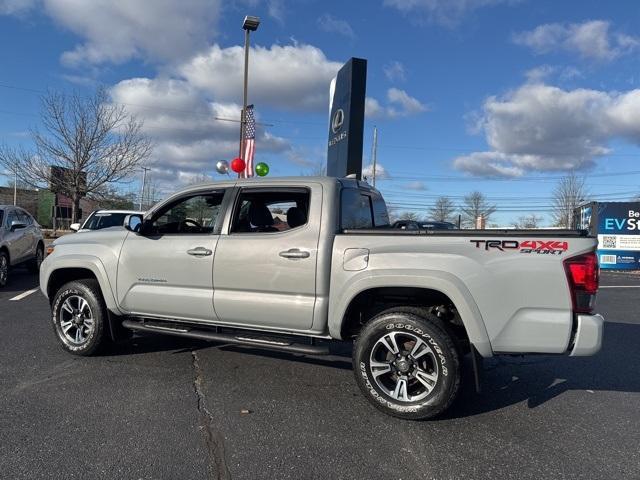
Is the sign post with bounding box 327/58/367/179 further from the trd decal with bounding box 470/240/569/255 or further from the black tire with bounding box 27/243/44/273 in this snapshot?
the black tire with bounding box 27/243/44/273

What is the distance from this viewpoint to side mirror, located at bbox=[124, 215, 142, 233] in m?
5.11

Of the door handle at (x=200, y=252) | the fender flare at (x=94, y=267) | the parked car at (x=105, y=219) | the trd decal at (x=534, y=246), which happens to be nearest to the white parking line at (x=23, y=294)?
the parked car at (x=105, y=219)

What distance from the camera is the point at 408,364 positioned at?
3959 mm

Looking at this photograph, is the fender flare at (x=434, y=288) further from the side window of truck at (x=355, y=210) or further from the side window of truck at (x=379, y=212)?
the side window of truck at (x=379, y=212)

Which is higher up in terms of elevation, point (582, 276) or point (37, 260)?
point (582, 276)

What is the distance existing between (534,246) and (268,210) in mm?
2450

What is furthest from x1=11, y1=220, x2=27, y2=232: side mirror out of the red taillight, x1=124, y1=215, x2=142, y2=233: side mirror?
the red taillight

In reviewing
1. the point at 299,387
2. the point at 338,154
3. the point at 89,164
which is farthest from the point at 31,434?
the point at 89,164

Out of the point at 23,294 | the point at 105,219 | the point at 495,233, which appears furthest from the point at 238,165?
the point at 495,233

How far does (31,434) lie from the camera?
11.4 ft

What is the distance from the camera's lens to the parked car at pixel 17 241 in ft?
34.6

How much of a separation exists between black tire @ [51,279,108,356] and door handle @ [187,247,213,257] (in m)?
1.35

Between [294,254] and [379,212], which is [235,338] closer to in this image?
[294,254]

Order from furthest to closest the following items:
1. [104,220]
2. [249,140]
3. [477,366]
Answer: [249,140] → [104,220] → [477,366]
